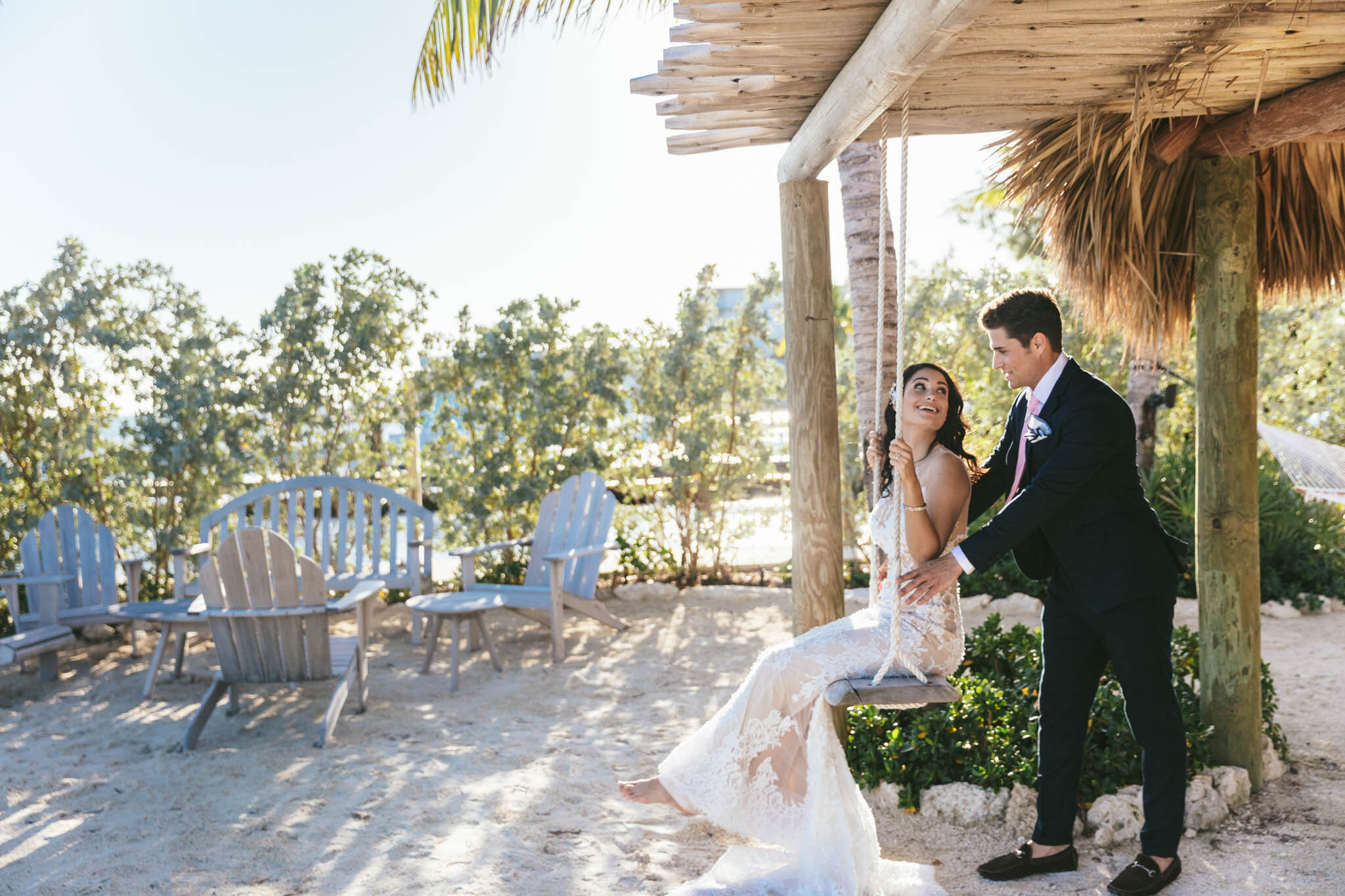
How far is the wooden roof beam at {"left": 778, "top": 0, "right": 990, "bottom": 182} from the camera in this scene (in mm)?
2422

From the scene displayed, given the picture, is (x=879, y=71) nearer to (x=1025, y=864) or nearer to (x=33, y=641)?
(x=1025, y=864)

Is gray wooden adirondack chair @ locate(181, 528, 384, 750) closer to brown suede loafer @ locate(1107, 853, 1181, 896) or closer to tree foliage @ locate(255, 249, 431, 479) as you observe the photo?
tree foliage @ locate(255, 249, 431, 479)

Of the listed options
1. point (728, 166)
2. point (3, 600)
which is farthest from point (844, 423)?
point (3, 600)

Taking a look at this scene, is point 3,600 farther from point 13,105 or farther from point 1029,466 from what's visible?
point 1029,466

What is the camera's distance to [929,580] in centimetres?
299

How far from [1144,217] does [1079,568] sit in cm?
185

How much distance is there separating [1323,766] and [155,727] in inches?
226

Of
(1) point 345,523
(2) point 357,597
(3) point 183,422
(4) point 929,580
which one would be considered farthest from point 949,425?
(3) point 183,422

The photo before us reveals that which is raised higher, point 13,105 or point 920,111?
point 13,105

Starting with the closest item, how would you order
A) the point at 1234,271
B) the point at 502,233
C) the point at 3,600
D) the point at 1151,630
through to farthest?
the point at 1151,630, the point at 1234,271, the point at 3,600, the point at 502,233

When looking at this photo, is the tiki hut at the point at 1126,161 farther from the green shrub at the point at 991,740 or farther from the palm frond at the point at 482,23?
the palm frond at the point at 482,23

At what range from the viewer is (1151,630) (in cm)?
301

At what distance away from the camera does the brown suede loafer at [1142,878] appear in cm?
304

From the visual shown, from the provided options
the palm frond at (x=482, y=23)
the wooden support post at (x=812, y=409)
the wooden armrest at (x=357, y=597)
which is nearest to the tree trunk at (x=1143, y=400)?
the palm frond at (x=482, y=23)
